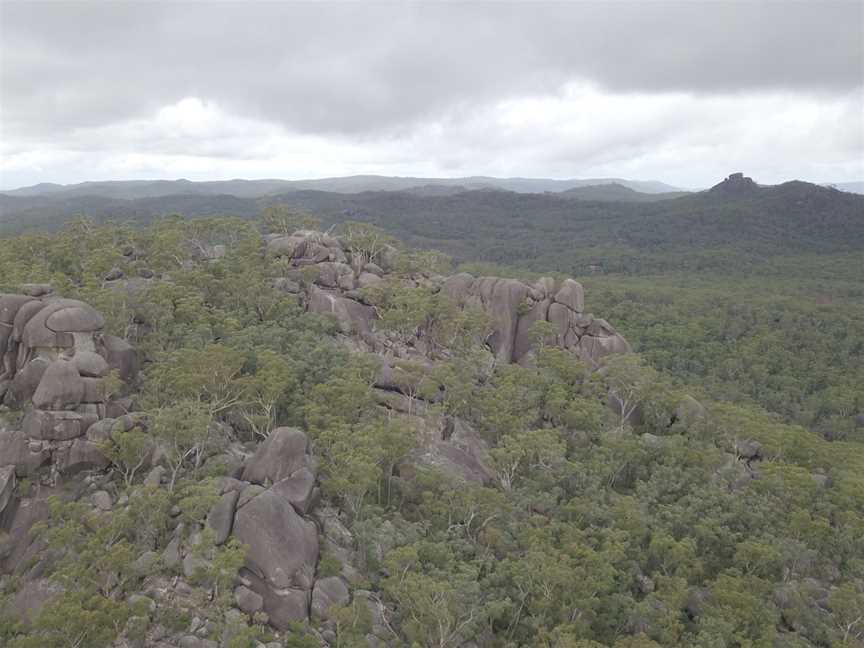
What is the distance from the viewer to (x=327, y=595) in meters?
22.4

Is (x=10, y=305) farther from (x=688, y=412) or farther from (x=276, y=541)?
(x=688, y=412)

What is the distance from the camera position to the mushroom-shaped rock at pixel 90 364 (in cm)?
2916

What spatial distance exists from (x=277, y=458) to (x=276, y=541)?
447 centimetres

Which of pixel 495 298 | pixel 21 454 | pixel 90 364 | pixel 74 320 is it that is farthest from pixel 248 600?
pixel 495 298

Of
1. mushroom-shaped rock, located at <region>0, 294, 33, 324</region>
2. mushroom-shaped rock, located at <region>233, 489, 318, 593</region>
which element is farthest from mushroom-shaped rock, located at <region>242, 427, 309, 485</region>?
mushroom-shaped rock, located at <region>0, 294, 33, 324</region>

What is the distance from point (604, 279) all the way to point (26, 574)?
13871 centimetres

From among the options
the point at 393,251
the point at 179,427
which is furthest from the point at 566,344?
the point at 179,427

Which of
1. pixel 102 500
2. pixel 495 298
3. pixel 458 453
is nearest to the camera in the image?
pixel 102 500

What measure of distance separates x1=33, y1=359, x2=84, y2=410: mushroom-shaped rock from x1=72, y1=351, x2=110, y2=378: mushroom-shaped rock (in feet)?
1.84

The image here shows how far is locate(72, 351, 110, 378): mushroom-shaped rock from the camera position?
29.2m

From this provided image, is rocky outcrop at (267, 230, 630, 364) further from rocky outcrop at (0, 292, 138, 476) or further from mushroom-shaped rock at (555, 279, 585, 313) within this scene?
rocky outcrop at (0, 292, 138, 476)

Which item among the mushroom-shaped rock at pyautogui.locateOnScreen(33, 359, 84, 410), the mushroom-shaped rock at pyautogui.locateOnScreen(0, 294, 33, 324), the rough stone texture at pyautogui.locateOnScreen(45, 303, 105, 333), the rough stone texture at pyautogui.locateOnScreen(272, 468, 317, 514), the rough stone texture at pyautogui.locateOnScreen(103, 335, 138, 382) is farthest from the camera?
the rough stone texture at pyautogui.locateOnScreen(103, 335, 138, 382)

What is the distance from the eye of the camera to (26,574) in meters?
22.7

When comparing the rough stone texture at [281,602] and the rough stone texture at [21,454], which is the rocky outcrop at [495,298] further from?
the rough stone texture at [281,602]
